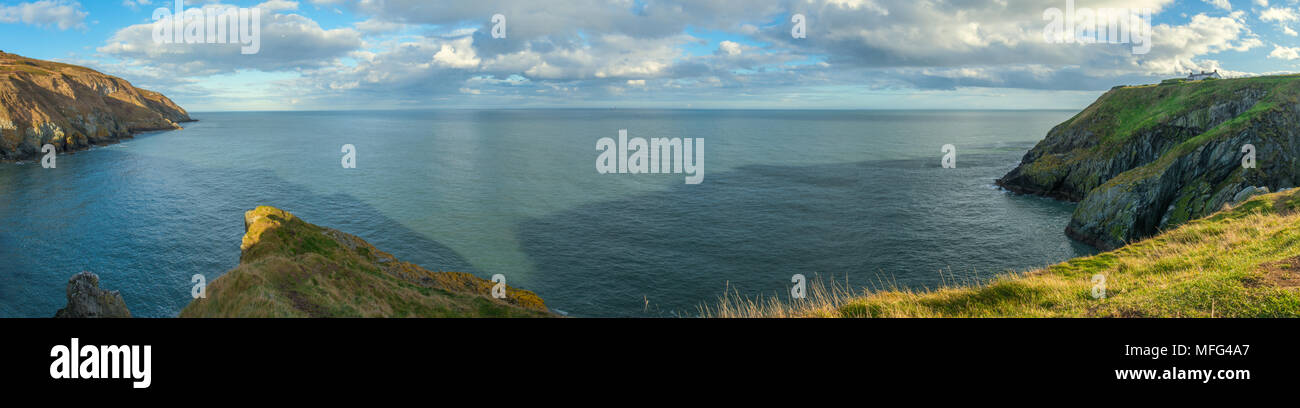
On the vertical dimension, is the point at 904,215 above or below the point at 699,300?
above

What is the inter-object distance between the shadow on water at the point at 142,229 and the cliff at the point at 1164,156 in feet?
198

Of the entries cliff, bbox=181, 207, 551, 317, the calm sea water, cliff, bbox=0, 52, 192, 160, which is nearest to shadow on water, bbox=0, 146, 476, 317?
the calm sea water

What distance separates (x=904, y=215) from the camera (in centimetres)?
6612

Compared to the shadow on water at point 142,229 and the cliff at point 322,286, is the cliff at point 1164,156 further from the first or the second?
the shadow on water at point 142,229

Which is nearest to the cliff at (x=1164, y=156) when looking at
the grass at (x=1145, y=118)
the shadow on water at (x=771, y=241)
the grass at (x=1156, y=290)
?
the grass at (x=1145, y=118)

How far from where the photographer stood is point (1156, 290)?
13.7 m

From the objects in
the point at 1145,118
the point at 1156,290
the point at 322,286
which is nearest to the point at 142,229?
the point at 322,286

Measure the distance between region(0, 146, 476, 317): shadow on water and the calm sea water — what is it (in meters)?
0.28

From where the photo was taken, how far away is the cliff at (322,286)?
19781 mm
